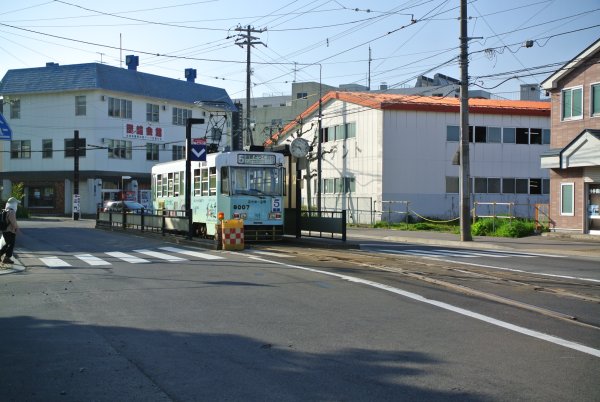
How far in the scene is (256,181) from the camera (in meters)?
22.9

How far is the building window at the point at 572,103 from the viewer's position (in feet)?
94.1

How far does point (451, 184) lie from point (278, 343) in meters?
37.9

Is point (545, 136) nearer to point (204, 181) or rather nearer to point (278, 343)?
point (204, 181)

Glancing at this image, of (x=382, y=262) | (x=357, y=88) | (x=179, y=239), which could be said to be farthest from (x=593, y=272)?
(x=357, y=88)

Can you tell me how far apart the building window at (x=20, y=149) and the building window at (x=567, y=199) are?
164ft

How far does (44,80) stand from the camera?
2381 inches

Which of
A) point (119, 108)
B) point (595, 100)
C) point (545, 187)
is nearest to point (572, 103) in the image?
point (595, 100)

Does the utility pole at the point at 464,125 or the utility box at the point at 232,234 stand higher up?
the utility pole at the point at 464,125

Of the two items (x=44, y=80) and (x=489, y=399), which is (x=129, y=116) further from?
(x=489, y=399)

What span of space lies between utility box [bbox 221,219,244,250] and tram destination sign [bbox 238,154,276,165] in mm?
2679

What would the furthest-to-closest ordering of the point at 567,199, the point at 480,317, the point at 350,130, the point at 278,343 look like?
the point at 350,130 → the point at 567,199 → the point at 480,317 → the point at 278,343

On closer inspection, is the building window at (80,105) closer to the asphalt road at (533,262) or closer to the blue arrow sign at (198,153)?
the blue arrow sign at (198,153)

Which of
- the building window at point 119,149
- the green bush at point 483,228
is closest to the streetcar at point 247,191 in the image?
the green bush at point 483,228

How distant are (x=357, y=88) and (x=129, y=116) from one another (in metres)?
34.5
